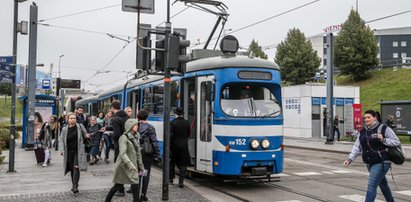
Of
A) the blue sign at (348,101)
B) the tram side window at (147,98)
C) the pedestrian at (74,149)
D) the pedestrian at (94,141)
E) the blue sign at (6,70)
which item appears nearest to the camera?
the pedestrian at (74,149)

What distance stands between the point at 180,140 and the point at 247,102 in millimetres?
1758

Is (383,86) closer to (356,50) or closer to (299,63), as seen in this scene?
(356,50)

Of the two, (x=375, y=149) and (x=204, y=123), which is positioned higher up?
(x=204, y=123)

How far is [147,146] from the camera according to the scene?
883 cm

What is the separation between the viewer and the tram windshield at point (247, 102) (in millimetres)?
10695

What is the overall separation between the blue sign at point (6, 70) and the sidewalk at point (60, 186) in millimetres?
2745

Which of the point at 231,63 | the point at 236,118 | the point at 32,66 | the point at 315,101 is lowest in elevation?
the point at 236,118

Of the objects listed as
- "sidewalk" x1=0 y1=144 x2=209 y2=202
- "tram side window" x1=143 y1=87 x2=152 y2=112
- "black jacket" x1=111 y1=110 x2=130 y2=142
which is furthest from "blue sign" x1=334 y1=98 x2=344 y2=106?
"black jacket" x1=111 y1=110 x2=130 y2=142

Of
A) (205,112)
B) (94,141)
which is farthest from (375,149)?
(94,141)

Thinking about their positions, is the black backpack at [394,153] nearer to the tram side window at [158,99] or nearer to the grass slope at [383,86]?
the tram side window at [158,99]

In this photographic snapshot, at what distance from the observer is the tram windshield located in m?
10.7

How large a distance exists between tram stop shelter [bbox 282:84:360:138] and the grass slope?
1251 cm

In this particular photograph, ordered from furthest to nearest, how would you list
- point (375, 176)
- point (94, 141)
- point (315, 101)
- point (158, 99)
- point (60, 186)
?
1. point (315, 101)
2. point (94, 141)
3. point (158, 99)
4. point (60, 186)
5. point (375, 176)

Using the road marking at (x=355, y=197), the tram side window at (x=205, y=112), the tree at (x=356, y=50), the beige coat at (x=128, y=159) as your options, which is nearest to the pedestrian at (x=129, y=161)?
the beige coat at (x=128, y=159)
